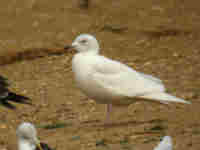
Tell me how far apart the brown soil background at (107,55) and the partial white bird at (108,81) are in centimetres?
32

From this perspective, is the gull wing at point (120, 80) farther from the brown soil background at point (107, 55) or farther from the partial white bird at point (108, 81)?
the brown soil background at point (107, 55)

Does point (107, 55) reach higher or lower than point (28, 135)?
lower

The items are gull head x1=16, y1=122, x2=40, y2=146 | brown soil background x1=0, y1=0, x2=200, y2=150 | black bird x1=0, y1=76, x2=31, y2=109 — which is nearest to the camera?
gull head x1=16, y1=122, x2=40, y2=146

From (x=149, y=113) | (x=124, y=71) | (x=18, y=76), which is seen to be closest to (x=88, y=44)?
(x=124, y=71)

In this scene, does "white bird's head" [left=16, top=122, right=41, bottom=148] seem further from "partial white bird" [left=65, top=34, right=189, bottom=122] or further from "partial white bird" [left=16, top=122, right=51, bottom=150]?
"partial white bird" [left=65, top=34, right=189, bottom=122]

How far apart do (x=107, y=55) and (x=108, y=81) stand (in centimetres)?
435

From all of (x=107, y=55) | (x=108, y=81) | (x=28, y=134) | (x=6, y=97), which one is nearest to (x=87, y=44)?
(x=108, y=81)

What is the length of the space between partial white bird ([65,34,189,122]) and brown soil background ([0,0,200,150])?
32 cm

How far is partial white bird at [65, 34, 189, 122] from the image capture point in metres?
7.51

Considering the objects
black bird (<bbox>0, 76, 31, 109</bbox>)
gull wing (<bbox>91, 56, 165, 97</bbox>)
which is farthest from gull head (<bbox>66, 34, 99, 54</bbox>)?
black bird (<bbox>0, 76, 31, 109</bbox>)

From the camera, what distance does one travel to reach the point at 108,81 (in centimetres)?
760

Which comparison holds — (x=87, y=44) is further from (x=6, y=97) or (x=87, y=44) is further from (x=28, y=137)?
(x=28, y=137)

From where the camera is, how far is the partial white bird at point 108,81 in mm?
7508

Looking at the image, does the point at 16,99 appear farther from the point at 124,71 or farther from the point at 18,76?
the point at 18,76
